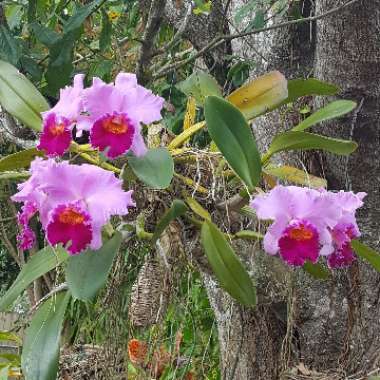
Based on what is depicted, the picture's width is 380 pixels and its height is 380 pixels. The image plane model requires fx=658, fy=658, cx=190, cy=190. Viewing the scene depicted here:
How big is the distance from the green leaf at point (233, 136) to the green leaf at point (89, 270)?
20cm

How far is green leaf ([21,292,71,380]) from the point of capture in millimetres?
958

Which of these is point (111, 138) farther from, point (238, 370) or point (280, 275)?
point (238, 370)

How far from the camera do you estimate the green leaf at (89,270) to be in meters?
0.88

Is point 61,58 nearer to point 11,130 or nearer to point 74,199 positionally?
point 11,130

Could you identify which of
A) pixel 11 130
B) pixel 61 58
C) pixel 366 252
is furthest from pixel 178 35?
pixel 366 252

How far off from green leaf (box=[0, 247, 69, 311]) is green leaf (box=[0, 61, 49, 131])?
199 millimetres

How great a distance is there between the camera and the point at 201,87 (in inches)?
44.8

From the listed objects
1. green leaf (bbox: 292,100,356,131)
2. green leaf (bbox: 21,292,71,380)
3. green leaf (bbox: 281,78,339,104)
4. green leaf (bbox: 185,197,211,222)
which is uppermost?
green leaf (bbox: 281,78,339,104)

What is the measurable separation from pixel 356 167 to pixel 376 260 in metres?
0.29

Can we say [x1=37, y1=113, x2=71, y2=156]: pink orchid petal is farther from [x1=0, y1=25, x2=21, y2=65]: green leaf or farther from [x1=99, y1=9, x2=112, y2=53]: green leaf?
[x1=99, y1=9, x2=112, y2=53]: green leaf

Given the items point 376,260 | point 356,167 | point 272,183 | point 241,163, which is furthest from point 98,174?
point 356,167

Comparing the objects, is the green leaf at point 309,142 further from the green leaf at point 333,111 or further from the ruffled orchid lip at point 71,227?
the ruffled orchid lip at point 71,227

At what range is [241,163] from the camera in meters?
0.92

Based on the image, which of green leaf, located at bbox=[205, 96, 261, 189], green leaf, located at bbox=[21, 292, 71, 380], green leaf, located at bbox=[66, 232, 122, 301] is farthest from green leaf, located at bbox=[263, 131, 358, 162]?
green leaf, located at bbox=[21, 292, 71, 380]
